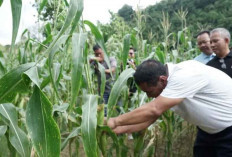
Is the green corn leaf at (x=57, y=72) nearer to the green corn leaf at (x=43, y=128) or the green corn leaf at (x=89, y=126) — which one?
the green corn leaf at (x=89, y=126)

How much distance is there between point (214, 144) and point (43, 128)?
1399 millimetres

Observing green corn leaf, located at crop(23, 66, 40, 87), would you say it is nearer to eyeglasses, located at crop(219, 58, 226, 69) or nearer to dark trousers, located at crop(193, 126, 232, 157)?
dark trousers, located at crop(193, 126, 232, 157)

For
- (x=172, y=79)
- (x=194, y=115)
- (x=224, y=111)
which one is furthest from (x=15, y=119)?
(x=224, y=111)

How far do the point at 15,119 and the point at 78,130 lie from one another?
0.34 metres

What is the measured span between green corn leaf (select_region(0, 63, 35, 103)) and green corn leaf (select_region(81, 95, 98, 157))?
1.02 ft

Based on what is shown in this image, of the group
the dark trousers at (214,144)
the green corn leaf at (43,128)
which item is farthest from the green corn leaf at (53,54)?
the dark trousers at (214,144)

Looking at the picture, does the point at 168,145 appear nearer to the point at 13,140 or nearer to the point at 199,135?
the point at 199,135

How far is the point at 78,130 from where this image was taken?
1.38 meters

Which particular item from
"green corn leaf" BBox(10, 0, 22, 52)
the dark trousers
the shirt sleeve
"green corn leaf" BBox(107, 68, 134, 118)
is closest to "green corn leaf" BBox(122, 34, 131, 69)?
"green corn leaf" BBox(107, 68, 134, 118)

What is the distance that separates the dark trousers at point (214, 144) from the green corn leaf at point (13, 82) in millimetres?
1332

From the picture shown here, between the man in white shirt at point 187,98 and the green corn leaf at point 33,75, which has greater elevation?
the green corn leaf at point 33,75

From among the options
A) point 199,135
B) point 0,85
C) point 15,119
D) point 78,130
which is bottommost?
point 199,135

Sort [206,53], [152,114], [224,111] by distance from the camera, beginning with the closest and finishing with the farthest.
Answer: [152,114], [224,111], [206,53]

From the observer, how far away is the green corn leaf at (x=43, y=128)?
31.5 inches
